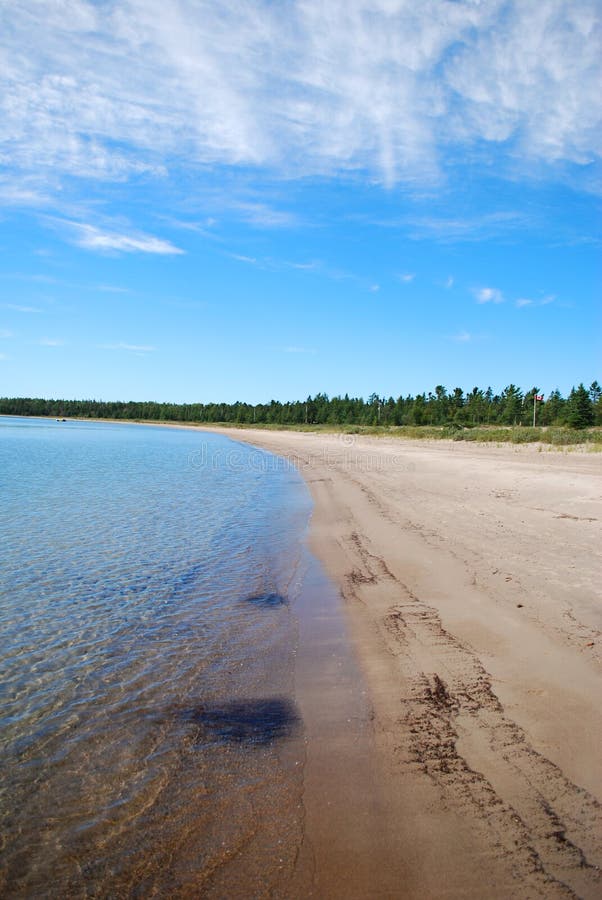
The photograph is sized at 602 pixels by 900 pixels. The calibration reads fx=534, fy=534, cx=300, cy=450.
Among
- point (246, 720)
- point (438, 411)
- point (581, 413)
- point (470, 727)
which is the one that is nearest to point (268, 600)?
point (246, 720)

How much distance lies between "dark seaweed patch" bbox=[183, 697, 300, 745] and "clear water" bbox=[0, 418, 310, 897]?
0.6 inches

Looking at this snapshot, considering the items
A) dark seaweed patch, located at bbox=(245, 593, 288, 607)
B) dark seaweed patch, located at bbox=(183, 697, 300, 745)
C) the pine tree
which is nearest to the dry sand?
dark seaweed patch, located at bbox=(183, 697, 300, 745)

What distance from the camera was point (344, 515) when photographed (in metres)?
13.0

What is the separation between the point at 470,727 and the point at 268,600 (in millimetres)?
3674

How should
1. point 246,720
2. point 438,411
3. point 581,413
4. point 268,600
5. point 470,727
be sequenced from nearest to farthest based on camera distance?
1. point 470,727
2. point 246,720
3. point 268,600
4. point 581,413
5. point 438,411

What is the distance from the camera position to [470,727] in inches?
147

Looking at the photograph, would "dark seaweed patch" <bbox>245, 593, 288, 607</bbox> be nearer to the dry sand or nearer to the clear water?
the clear water

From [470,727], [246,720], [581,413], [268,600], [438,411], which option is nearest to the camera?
[470,727]

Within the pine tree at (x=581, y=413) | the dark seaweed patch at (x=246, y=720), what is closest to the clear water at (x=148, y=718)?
the dark seaweed patch at (x=246, y=720)

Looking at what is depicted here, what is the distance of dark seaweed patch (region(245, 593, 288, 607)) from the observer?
690 centimetres

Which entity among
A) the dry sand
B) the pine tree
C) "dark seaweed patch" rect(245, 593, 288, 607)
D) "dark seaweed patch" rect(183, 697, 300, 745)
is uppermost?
the pine tree

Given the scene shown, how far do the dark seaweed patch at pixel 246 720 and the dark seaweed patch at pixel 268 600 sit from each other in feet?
8.20

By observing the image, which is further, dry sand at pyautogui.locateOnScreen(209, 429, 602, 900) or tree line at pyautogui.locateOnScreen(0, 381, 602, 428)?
tree line at pyautogui.locateOnScreen(0, 381, 602, 428)

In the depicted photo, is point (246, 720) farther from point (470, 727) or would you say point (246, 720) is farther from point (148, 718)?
point (470, 727)
